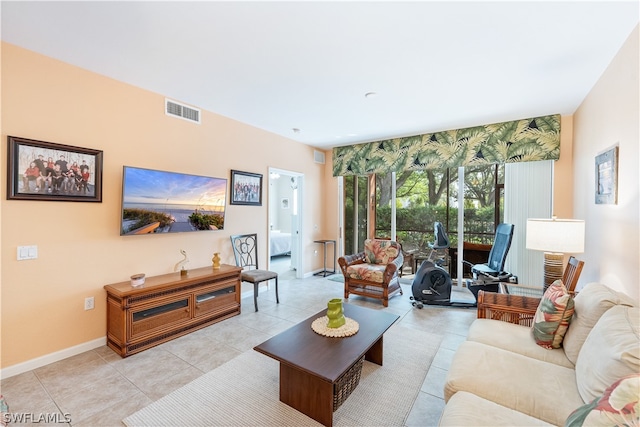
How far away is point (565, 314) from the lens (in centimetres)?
181

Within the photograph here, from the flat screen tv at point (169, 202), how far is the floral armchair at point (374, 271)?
2.07 m

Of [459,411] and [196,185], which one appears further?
[196,185]

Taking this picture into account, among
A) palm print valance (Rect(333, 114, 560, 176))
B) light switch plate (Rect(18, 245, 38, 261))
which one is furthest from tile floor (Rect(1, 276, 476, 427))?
palm print valance (Rect(333, 114, 560, 176))

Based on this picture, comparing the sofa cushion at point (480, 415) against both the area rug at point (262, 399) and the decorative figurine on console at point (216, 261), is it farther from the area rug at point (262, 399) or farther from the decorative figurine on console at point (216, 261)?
the decorative figurine on console at point (216, 261)

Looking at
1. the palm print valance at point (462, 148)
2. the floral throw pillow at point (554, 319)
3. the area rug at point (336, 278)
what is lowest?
the area rug at point (336, 278)

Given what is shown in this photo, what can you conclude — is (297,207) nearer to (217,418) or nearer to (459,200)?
(459,200)

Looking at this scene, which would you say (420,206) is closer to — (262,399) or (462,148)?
(462,148)

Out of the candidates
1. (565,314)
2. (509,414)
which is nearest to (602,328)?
→ (565,314)

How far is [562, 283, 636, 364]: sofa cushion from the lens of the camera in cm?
160

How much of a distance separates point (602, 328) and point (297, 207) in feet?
15.8

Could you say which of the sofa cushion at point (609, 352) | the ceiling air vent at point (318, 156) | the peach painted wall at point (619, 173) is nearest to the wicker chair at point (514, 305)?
the peach painted wall at point (619, 173)

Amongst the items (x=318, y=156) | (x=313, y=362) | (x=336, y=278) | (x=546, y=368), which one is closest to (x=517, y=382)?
(x=546, y=368)

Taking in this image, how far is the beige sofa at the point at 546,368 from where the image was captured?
4.07 ft

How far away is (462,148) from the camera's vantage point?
4477mm
